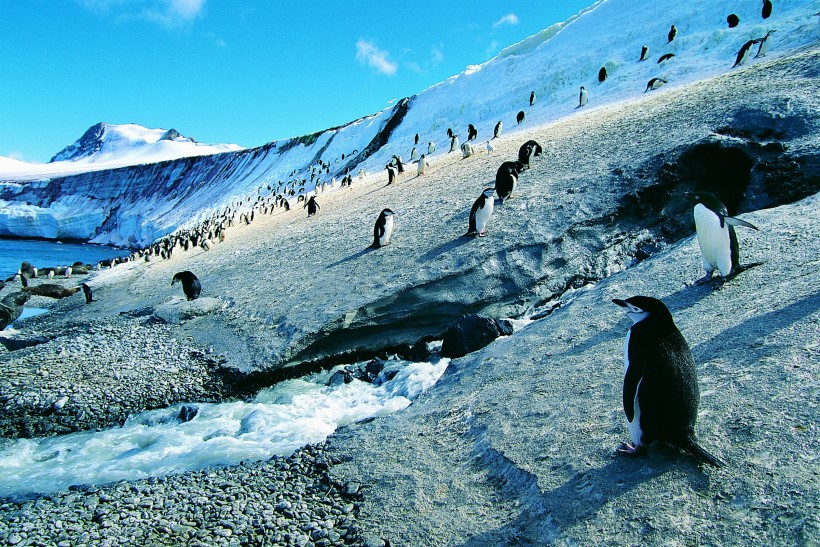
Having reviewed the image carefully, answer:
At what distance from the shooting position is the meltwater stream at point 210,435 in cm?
492

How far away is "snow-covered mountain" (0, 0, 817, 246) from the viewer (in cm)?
1881

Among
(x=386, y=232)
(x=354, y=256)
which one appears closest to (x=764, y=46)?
(x=386, y=232)

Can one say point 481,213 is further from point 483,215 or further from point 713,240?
point 713,240

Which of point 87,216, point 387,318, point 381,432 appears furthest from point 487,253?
point 87,216

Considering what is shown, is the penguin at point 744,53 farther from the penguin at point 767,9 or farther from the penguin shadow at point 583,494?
the penguin shadow at point 583,494

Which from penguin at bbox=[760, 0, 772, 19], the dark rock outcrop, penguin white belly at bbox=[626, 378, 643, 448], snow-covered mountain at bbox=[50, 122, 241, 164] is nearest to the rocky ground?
penguin white belly at bbox=[626, 378, 643, 448]

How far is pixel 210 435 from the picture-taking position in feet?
18.4

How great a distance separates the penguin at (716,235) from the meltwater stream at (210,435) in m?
3.11

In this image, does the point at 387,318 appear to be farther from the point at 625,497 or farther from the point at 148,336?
the point at 625,497

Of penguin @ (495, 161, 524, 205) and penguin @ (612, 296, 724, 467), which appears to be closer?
penguin @ (612, 296, 724, 467)

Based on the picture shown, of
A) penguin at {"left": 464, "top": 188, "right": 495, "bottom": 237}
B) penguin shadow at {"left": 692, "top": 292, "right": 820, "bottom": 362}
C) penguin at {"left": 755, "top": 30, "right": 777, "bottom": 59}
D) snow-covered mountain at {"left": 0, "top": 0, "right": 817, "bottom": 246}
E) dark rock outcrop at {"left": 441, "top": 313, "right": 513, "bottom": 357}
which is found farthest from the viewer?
snow-covered mountain at {"left": 0, "top": 0, "right": 817, "bottom": 246}

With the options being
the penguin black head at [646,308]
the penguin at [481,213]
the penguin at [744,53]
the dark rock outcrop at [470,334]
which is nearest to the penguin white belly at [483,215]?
the penguin at [481,213]

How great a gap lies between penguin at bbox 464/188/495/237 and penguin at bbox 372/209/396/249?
4.96 feet

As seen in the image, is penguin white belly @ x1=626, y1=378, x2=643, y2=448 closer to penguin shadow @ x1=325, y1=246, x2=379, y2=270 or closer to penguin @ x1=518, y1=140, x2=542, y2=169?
penguin shadow @ x1=325, y1=246, x2=379, y2=270
